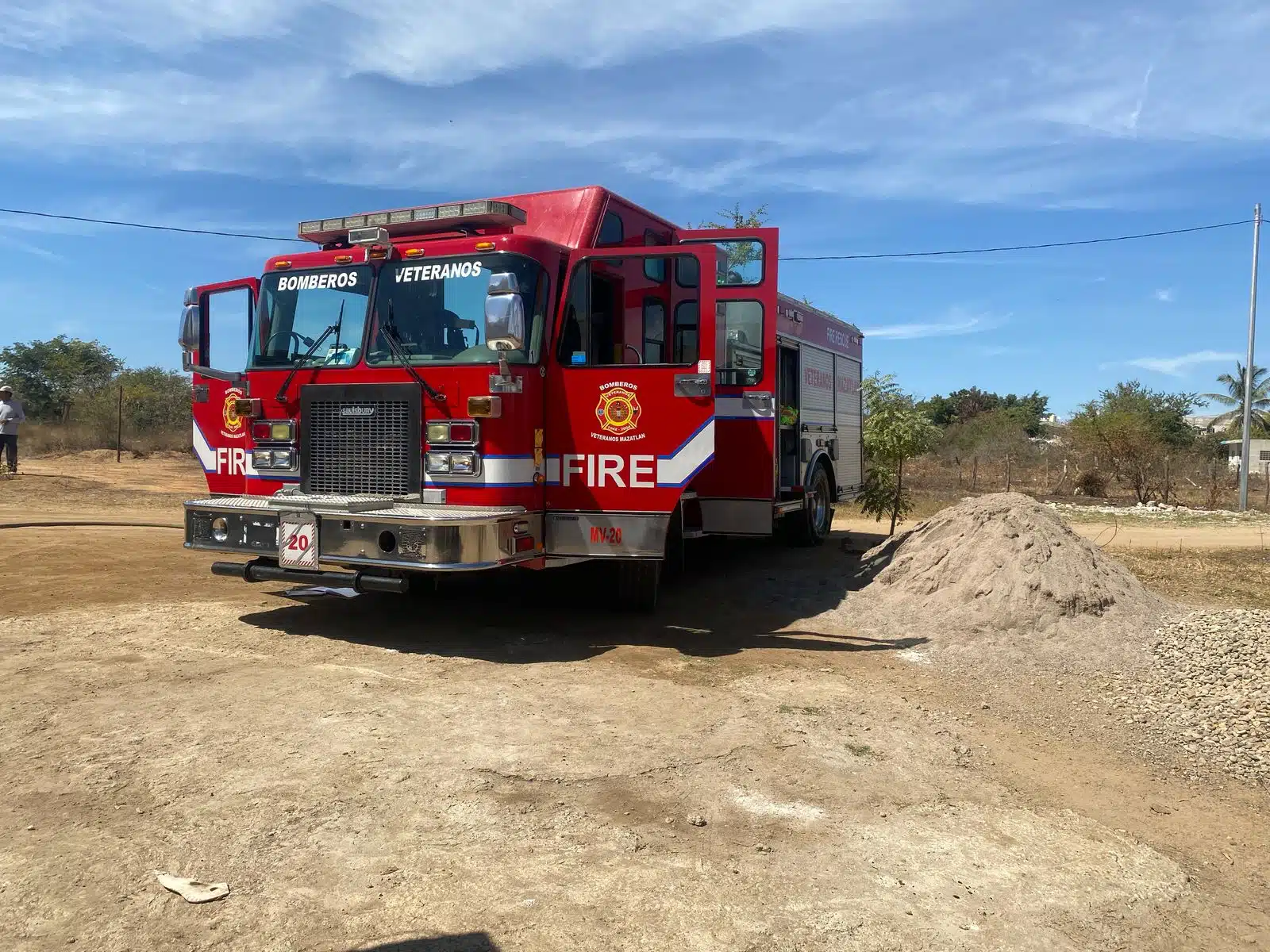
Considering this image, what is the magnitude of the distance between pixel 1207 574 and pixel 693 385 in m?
7.78

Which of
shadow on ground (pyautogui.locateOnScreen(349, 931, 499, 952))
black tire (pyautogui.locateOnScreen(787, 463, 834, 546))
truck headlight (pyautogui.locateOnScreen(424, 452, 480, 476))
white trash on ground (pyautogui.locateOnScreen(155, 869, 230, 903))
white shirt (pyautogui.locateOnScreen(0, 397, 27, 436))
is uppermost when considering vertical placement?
white shirt (pyautogui.locateOnScreen(0, 397, 27, 436))

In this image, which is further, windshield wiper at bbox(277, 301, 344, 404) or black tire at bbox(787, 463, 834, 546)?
black tire at bbox(787, 463, 834, 546)

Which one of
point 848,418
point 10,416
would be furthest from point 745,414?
point 10,416

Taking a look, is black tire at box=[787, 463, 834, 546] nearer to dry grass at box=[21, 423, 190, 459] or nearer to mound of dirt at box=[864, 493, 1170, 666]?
mound of dirt at box=[864, 493, 1170, 666]

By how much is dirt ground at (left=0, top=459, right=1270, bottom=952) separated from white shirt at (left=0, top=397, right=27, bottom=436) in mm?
12278

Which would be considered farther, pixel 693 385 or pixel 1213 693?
pixel 693 385

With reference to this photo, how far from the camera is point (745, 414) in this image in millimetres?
8320

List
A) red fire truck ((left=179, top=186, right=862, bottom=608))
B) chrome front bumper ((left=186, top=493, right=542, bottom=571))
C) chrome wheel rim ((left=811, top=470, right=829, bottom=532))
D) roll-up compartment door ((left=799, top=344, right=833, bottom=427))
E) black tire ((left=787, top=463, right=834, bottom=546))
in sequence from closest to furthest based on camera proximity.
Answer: chrome front bumper ((left=186, top=493, right=542, bottom=571))
red fire truck ((left=179, top=186, right=862, bottom=608))
roll-up compartment door ((left=799, top=344, right=833, bottom=427))
black tire ((left=787, top=463, right=834, bottom=546))
chrome wheel rim ((left=811, top=470, right=829, bottom=532))

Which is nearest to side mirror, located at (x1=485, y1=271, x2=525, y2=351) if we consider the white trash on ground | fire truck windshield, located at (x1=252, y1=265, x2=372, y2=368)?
fire truck windshield, located at (x1=252, y1=265, x2=372, y2=368)

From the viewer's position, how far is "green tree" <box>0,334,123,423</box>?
3859cm

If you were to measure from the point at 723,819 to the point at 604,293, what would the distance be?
4726 mm

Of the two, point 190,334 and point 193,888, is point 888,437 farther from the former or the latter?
point 193,888

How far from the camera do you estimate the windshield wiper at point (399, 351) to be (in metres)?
6.92

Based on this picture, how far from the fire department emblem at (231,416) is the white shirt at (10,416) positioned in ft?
41.1
